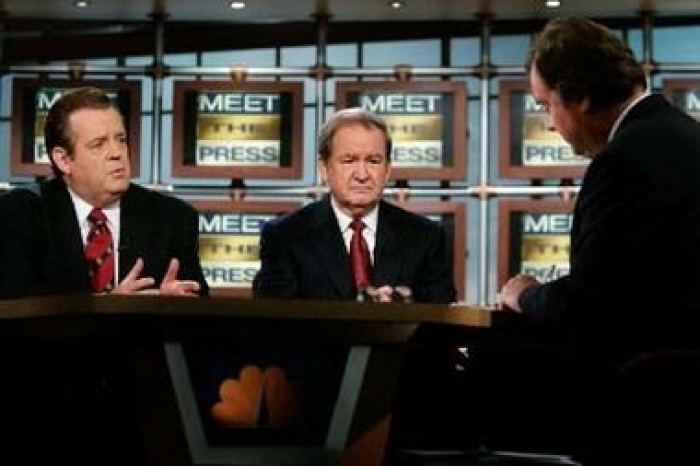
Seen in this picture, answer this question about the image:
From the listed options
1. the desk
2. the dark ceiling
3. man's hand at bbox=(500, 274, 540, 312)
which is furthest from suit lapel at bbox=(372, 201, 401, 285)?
the dark ceiling

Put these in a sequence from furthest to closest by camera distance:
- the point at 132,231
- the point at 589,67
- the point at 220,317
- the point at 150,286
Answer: the point at 132,231
the point at 150,286
the point at 589,67
the point at 220,317

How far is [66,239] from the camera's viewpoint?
3521mm

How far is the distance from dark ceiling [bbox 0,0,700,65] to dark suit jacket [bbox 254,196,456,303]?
13.1ft

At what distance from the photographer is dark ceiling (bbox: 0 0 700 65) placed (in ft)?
25.8

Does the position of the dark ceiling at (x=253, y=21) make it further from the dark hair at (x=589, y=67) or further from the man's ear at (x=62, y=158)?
the dark hair at (x=589, y=67)

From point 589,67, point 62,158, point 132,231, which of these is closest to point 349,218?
point 132,231

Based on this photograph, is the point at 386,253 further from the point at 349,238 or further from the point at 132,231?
the point at 132,231

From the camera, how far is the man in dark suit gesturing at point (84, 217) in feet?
11.4

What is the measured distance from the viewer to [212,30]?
8258 millimetres

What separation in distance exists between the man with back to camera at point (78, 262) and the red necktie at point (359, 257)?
41 centimetres

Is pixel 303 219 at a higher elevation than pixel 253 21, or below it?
below

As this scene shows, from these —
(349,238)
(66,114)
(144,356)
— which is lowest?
(144,356)

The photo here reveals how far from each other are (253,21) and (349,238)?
4.45m

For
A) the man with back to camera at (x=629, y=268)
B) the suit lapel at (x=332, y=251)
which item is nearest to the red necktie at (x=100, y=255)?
the suit lapel at (x=332, y=251)
